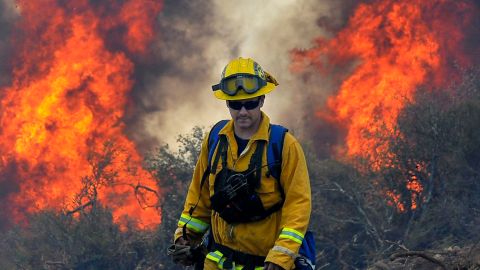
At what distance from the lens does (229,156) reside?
12.1ft

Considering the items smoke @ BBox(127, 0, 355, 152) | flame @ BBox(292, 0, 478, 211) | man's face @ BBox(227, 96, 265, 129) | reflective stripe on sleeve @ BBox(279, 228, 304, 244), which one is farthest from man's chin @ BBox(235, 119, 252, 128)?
smoke @ BBox(127, 0, 355, 152)

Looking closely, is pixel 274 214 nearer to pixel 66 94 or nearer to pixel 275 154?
pixel 275 154

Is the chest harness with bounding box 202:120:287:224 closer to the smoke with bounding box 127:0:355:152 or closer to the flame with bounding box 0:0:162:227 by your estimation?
the flame with bounding box 0:0:162:227

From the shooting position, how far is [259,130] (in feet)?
11.9

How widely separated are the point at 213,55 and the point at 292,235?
1929 cm

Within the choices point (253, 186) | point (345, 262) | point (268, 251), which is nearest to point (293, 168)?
point (253, 186)

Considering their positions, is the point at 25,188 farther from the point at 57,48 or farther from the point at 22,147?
the point at 57,48

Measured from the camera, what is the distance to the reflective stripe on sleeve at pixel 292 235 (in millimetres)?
3404

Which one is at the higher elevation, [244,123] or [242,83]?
[242,83]

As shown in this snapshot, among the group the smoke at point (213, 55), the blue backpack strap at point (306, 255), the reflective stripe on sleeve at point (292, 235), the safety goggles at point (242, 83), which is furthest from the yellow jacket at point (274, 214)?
the smoke at point (213, 55)

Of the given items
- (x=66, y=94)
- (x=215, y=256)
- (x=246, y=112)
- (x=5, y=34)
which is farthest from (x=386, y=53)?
(x=215, y=256)

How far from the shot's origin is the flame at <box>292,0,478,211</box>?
61.5 ft

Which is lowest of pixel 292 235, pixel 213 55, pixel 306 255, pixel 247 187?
pixel 306 255

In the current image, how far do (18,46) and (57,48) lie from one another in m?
1.81
